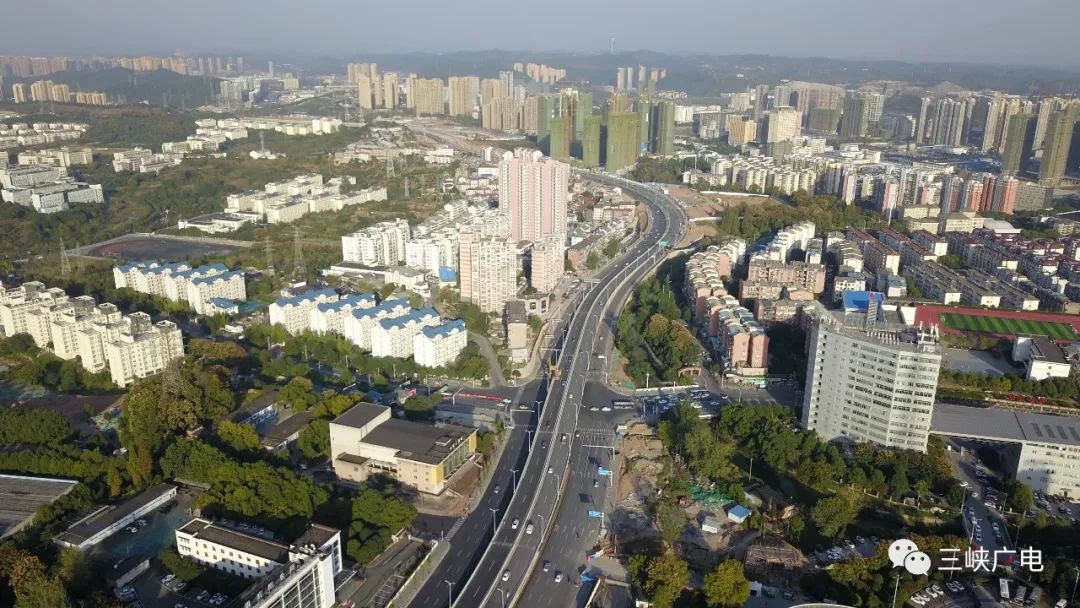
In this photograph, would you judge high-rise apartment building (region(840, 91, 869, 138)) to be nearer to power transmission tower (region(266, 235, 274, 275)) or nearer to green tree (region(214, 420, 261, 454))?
power transmission tower (region(266, 235, 274, 275))

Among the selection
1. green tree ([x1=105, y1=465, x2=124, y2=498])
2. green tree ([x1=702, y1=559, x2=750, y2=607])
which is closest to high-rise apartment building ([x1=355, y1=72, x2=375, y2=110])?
green tree ([x1=105, y1=465, x2=124, y2=498])

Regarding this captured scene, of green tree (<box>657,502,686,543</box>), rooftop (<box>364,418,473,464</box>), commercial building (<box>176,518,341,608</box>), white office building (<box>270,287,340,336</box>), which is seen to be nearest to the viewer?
commercial building (<box>176,518,341,608</box>)

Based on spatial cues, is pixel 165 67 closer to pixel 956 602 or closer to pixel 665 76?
pixel 665 76

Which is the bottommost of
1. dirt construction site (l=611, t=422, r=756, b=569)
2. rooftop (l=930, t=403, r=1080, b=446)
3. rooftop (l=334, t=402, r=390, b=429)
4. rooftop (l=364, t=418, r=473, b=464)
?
dirt construction site (l=611, t=422, r=756, b=569)

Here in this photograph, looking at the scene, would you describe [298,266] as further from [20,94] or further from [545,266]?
[20,94]

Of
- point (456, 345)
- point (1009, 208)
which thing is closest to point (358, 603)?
point (456, 345)

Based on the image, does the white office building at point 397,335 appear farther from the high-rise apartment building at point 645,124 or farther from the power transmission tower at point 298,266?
the high-rise apartment building at point 645,124

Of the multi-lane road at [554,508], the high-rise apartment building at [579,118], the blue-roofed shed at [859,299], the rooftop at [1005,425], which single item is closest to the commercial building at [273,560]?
the multi-lane road at [554,508]
